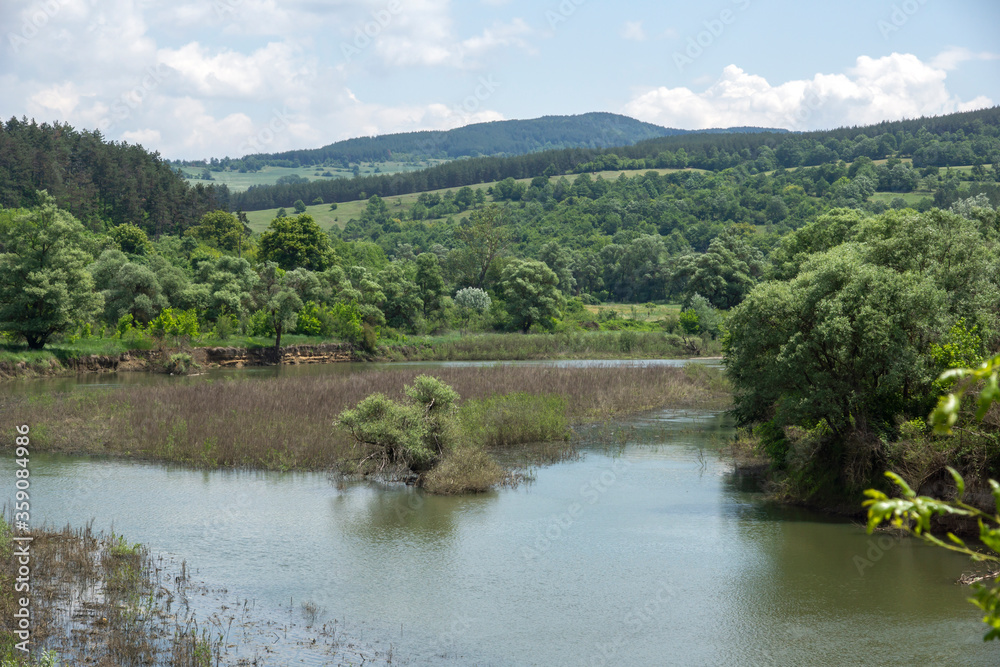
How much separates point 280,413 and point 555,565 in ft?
46.3

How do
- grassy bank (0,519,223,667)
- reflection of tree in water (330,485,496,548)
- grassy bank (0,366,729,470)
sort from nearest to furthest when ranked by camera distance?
grassy bank (0,519,223,667)
reflection of tree in water (330,485,496,548)
grassy bank (0,366,729,470)

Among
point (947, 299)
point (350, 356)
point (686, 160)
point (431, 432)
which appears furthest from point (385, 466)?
point (686, 160)

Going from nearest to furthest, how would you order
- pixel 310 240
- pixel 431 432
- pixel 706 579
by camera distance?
pixel 706 579
pixel 431 432
pixel 310 240

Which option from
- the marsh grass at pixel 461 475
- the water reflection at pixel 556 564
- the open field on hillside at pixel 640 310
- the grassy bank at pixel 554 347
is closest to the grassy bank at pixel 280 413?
the water reflection at pixel 556 564

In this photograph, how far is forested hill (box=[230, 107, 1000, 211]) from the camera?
450ft

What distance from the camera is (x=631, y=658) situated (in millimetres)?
10797

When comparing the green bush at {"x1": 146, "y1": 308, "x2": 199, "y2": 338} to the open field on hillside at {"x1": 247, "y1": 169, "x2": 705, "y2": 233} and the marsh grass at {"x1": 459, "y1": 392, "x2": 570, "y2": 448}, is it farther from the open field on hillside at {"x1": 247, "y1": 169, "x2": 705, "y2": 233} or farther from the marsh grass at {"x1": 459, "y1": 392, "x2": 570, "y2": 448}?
→ the open field on hillside at {"x1": 247, "y1": 169, "x2": 705, "y2": 233}

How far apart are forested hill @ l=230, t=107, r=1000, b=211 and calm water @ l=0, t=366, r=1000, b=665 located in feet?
438

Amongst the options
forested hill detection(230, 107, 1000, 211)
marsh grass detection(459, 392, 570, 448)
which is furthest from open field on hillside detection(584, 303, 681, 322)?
forested hill detection(230, 107, 1000, 211)

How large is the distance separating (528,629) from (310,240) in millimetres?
68921

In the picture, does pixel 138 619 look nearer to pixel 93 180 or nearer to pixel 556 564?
pixel 556 564

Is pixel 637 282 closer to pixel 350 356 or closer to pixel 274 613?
pixel 350 356

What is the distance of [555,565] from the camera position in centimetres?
1430

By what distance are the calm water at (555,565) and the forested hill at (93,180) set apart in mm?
65331
